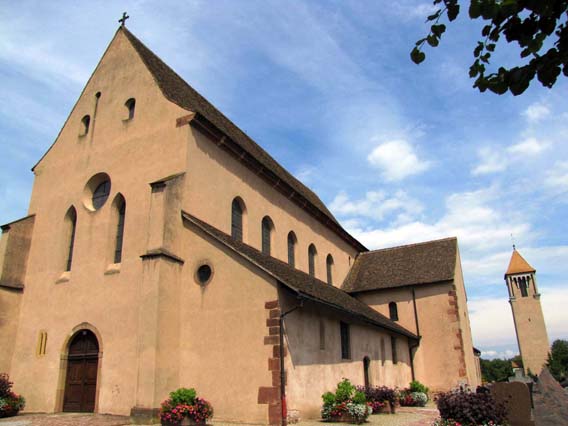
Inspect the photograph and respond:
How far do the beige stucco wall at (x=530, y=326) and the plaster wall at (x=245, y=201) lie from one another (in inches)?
2479

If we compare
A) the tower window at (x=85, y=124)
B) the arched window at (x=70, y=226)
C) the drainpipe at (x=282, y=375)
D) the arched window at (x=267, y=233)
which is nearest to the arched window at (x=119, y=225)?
the arched window at (x=70, y=226)

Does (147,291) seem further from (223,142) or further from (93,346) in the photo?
(223,142)

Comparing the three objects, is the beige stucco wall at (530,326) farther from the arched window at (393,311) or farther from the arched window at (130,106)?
the arched window at (130,106)

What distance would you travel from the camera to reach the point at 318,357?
16.5 m

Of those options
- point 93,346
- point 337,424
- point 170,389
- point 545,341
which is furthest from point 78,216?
point 545,341

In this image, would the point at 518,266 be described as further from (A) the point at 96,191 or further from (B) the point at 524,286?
(A) the point at 96,191

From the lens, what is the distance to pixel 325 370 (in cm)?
1694

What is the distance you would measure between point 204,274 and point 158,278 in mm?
1612

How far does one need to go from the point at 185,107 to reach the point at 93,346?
9.09 m

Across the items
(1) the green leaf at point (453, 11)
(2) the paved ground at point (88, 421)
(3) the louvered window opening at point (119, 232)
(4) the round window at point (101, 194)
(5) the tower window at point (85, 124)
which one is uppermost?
(5) the tower window at point (85, 124)

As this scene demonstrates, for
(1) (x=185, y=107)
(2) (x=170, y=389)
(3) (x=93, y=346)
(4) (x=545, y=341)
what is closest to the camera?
(2) (x=170, y=389)

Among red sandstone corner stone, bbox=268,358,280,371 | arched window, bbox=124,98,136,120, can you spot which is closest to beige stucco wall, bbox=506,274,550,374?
red sandstone corner stone, bbox=268,358,280,371

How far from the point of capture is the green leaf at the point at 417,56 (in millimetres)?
4723

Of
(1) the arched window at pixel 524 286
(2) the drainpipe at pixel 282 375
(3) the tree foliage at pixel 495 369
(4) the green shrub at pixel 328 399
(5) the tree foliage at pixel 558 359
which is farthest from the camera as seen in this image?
(3) the tree foliage at pixel 495 369
